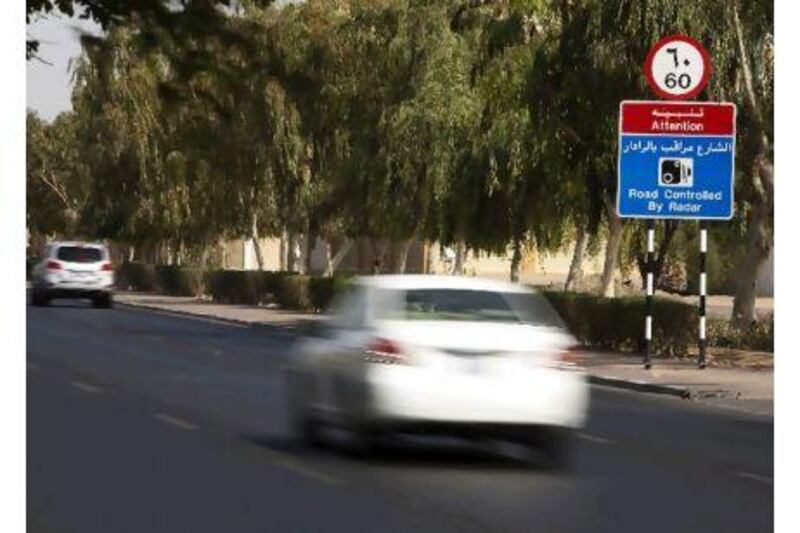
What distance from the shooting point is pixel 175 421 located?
1909cm

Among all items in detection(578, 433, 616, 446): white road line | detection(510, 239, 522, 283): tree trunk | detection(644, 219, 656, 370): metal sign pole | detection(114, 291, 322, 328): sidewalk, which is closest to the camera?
detection(578, 433, 616, 446): white road line

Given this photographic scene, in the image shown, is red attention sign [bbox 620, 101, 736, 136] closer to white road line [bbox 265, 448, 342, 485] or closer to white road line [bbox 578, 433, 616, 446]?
white road line [bbox 578, 433, 616, 446]

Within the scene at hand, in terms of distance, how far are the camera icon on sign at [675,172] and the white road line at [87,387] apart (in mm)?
8927

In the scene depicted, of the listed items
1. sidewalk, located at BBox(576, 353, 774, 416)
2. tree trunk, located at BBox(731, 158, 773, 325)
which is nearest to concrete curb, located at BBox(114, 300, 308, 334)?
tree trunk, located at BBox(731, 158, 773, 325)

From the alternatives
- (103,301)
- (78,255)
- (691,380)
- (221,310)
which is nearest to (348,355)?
(691,380)

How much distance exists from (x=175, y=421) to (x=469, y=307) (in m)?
4.19

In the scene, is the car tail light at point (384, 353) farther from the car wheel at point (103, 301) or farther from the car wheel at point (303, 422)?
the car wheel at point (103, 301)

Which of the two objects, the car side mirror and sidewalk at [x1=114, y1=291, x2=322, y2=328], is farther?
sidewalk at [x1=114, y1=291, x2=322, y2=328]

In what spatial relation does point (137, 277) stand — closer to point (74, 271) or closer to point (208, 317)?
point (74, 271)

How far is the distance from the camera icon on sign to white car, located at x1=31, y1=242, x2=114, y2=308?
2600 cm

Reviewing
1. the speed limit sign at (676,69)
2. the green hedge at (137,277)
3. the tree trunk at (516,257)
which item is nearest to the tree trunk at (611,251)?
the tree trunk at (516,257)

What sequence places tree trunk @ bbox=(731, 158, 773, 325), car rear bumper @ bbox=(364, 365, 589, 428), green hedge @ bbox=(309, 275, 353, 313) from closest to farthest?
car rear bumper @ bbox=(364, 365, 589, 428) < tree trunk @ bbox=(731, 158, 773, 325) < green hedge @ bbox=(309, 275, 353, 313)

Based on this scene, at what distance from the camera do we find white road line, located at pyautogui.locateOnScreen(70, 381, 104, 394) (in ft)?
76.3
